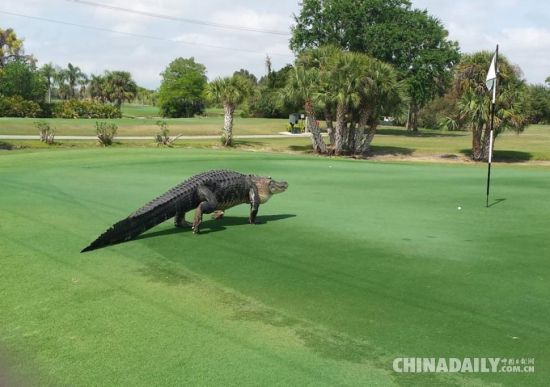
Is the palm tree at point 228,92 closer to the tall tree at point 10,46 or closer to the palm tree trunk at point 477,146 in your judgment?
the palm tree trunk at point 477,146

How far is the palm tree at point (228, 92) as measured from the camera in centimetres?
4122

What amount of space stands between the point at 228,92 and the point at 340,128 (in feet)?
30.4

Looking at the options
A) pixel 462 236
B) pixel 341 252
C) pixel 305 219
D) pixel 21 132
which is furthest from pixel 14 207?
pixel 21 132

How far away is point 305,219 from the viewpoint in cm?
1160

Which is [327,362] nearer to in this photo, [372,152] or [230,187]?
[230,187]

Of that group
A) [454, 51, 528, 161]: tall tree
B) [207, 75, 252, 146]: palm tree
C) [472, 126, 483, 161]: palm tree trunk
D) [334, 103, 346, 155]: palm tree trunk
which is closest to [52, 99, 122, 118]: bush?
[207, 75, 252, 146]: palm tree

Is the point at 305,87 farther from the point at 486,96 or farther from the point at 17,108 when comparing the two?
the point at 17,108

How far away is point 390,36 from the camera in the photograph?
58.3 metres

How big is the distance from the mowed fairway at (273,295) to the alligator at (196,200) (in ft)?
0.86

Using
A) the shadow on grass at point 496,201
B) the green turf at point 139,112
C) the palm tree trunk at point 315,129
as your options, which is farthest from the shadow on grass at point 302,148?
the green turf at point 139,112

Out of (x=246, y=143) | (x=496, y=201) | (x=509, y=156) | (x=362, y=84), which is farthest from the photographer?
(x=246, y=143)

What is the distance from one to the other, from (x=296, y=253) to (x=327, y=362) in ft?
12.5

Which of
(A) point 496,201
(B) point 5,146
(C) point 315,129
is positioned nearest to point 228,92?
(C) point 315,129

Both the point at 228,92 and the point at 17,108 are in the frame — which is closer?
the point at 228,92
